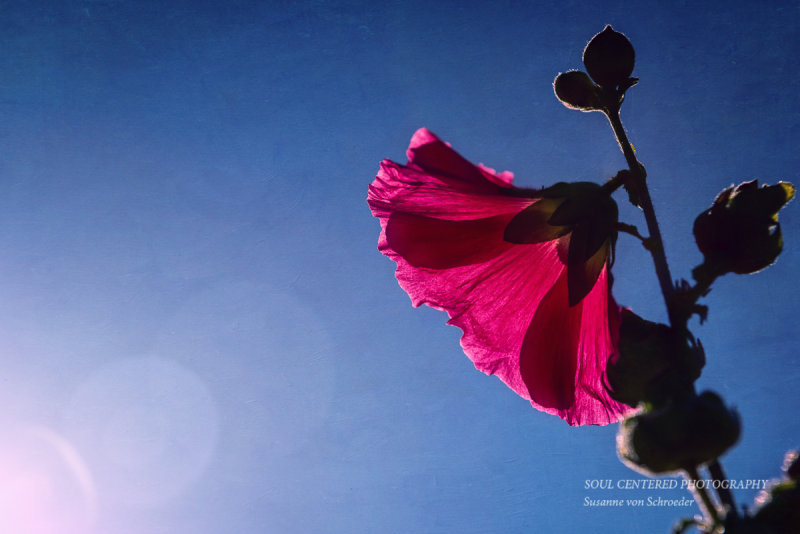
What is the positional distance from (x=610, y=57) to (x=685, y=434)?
508 mm

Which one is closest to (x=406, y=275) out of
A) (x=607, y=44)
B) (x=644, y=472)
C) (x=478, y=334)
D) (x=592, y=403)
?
(x=478, y=334)

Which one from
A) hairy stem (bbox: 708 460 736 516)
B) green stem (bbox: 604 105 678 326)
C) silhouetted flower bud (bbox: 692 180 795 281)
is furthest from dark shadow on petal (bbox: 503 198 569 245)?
hairy stem (bbox: 708 460 736 516)

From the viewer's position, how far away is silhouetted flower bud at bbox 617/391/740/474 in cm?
50

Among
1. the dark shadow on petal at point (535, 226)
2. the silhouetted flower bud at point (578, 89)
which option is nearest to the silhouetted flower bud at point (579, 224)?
the dark shadow on petal at point (535, 226)

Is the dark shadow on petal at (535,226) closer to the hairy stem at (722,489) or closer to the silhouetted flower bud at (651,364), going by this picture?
the silhouetted flower bud at (651,364)

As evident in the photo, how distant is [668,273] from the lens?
25.8 inches

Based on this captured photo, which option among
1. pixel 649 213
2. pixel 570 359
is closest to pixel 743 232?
pixel 649 213

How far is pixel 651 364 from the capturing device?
59cm

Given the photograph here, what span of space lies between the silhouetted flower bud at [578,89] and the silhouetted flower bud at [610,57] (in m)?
0.02

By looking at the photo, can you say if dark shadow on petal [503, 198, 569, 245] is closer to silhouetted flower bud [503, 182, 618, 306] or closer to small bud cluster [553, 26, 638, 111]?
silhouetted flower bud [503, 182, 618, 306]

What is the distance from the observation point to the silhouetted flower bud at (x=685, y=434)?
1.63 feet

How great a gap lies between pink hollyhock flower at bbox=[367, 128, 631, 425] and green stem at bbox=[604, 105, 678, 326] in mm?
104

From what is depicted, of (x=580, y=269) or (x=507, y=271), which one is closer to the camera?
(x=580, y=269)

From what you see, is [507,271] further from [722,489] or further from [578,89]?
[722,489]
